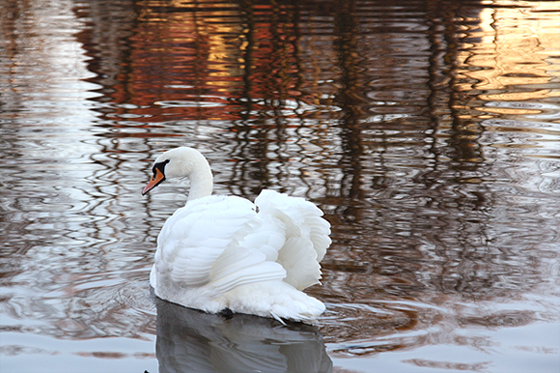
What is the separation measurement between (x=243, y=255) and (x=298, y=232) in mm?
436

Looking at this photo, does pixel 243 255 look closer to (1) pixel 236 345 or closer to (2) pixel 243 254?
(2) pixel 243 254

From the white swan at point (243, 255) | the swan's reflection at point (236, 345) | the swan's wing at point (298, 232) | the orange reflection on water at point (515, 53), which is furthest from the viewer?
the orange reflection on water at point (515, 53)

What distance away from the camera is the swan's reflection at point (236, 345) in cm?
503

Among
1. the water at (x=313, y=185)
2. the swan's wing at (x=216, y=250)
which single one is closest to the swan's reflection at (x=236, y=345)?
the water at (x=313, y=185)

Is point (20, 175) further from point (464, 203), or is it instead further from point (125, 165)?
point (464, 203)

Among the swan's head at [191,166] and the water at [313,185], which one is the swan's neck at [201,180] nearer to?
the swan's head at [191,166]

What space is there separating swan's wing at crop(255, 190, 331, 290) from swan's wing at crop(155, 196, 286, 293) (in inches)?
6.0

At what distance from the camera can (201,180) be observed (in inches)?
264

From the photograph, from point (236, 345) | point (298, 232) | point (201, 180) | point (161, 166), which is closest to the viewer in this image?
point (236, 345)

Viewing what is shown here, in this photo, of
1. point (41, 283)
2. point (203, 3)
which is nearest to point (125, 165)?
point (41, 283)

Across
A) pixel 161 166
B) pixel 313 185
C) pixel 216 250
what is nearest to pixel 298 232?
pixel 216 250

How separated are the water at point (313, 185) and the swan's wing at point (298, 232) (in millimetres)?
298

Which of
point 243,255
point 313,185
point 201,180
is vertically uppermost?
point 201,180

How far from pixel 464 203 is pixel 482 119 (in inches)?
160
